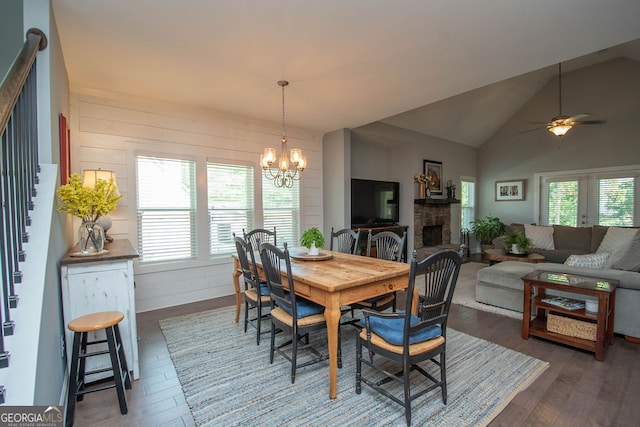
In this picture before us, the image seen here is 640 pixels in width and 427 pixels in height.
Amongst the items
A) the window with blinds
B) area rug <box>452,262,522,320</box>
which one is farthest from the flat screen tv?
area rug <box>452,262,522,320</box>

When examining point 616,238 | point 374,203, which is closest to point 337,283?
point 374,203

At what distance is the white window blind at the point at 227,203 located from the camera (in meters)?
4.49

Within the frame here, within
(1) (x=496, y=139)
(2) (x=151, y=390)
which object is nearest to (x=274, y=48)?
(2) (x=151, y=390)

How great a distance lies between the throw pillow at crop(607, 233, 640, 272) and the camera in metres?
3.07

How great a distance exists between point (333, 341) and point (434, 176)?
6.28 m

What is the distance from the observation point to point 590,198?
683 centimetres

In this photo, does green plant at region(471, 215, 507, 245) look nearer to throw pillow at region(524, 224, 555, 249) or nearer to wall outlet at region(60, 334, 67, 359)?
throw pillow at region(524, 224, 555, 249)

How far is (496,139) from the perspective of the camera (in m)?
8.42

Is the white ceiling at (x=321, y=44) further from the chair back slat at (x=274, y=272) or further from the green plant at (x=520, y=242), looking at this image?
the green plant at (x=520, y=242)

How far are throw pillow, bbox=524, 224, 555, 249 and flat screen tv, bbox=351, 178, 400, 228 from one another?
2766 mm

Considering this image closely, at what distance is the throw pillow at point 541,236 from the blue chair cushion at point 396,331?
5.44 metres

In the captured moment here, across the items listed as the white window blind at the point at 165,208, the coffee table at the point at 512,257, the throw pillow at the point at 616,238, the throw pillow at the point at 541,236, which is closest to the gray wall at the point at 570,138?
the throw pillow at the point at 541,236

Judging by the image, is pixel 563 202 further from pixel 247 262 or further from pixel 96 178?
pixel 96 178

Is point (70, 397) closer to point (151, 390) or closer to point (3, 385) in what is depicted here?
point (151, 390)
